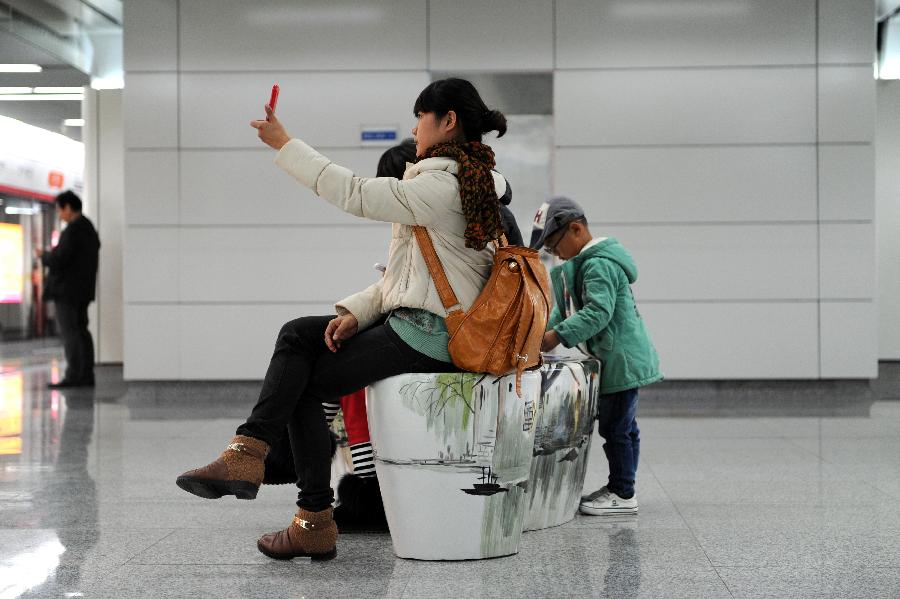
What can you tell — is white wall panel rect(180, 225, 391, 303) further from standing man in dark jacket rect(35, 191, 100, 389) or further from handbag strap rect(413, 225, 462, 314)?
handbag strap rect(413, 225, 462, 314)

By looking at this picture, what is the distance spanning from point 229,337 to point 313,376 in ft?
18.1

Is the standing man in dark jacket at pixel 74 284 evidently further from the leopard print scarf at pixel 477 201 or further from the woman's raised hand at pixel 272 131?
the leopard print scarf at pixel 477 201

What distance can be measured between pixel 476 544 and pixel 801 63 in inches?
257

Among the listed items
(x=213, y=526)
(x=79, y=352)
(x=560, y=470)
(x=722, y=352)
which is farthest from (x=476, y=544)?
(x=79, y=352)

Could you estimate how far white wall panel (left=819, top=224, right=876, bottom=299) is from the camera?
8.30 meters

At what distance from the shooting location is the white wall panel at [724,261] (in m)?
8.32

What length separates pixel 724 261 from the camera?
27.3 ft

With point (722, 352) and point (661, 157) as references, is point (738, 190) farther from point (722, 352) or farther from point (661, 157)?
point (722, 352)

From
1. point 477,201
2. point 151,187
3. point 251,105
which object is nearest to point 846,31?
point 251,105

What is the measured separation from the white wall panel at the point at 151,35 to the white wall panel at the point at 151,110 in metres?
0.09

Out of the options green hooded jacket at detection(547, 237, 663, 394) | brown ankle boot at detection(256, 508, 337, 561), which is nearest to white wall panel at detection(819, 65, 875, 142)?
green hooded jacket at detection(547, 237, 663, 394)

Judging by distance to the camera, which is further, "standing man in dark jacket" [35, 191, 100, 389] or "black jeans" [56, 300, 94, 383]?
"black jeans" [56, 300, 94, 383]

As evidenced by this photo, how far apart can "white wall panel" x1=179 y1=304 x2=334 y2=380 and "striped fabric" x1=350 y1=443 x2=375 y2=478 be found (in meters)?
4.83

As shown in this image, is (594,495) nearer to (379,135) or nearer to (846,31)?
(379,135)
